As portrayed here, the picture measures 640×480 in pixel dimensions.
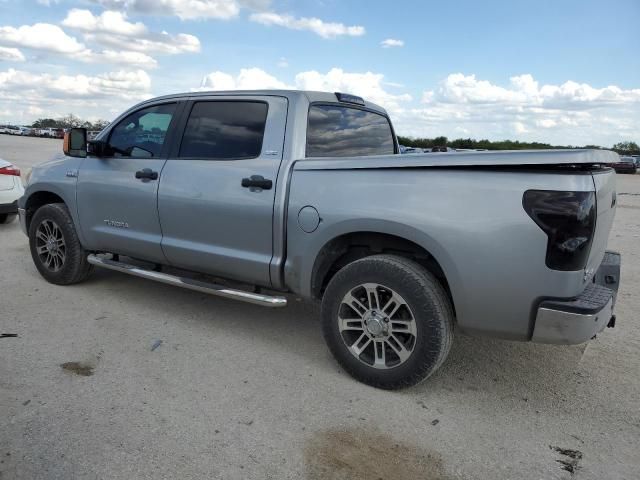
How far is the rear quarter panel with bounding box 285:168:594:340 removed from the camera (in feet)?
9.22

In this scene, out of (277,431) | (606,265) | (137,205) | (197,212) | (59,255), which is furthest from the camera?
(59,255)

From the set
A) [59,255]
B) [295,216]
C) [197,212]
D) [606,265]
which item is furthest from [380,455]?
[59,255]

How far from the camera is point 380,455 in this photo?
8.98 feet

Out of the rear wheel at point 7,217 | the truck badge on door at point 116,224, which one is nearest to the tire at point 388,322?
the truck badge on door at point 116,224

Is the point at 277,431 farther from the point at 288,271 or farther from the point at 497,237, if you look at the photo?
the point at 497,237

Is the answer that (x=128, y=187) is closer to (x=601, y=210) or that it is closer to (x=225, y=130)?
(x=225, y=130)

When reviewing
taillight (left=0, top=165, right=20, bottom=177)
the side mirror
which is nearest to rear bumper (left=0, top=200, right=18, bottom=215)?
taillight (left=0, top=165, right=20, bottom=177)

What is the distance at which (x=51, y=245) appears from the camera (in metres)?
5.27

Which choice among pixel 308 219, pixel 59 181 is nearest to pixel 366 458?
pixel 308 219

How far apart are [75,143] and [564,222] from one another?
4.11 m

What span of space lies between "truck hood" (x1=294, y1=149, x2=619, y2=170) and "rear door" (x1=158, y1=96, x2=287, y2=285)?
496mm

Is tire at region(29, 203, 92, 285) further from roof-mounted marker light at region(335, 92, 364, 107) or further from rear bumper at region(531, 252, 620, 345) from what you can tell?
rear bumper at region(531, 252, 620, 345)

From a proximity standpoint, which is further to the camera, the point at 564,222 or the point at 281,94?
the point at 281,94

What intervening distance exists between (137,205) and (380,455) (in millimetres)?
2874
